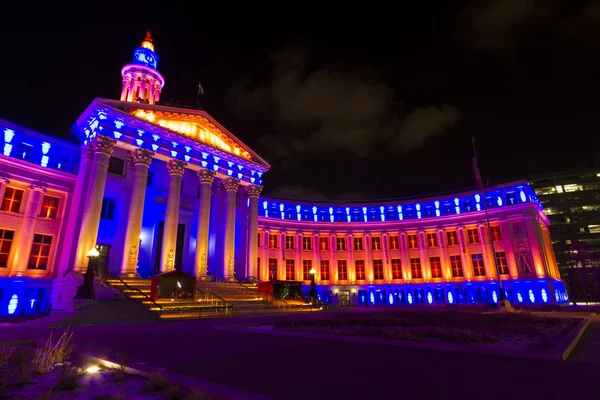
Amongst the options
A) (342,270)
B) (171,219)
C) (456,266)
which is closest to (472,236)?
(456,266)

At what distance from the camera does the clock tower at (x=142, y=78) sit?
46750 millimetres

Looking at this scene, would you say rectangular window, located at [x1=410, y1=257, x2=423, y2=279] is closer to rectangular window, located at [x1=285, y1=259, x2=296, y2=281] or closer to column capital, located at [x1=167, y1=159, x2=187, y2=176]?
rectangular window, located at [x1=285, y1=259, x2=296, y2=281]

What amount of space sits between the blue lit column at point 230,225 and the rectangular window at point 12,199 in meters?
19.2

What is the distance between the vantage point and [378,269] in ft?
181

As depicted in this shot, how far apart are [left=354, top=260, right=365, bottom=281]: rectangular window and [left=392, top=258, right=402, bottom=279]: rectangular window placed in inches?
203

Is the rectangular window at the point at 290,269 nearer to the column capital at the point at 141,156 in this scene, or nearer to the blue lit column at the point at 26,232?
the column capital at the point at 141,156

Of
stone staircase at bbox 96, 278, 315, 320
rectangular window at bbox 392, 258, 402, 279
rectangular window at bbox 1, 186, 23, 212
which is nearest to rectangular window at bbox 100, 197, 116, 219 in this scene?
rectangular window at bbox 1, 186, 23, 212

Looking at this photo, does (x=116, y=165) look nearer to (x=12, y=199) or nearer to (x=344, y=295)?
(x=12, y=199)

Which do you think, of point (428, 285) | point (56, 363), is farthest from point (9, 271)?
point (428, 285)

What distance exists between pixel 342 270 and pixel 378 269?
20.8 ft

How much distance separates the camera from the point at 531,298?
144 feet

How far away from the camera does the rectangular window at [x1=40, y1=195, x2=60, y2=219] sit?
29.5m

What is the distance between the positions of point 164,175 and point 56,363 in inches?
1281

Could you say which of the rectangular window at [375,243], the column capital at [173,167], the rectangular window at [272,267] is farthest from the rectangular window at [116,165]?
Answer: the rectangular window at [375,243]
